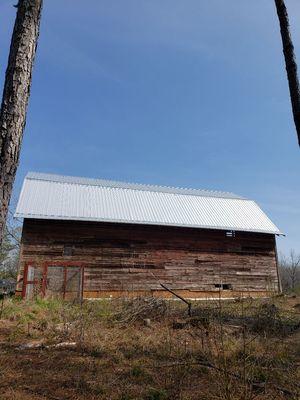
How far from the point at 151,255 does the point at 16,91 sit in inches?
696

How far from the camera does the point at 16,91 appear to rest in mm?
4719

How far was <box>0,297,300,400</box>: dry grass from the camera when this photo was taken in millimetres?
4977

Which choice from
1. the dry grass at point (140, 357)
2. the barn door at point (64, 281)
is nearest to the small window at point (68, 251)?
the barn door at point (64, 281)

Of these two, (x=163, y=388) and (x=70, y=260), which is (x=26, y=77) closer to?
(x=163, y=388)

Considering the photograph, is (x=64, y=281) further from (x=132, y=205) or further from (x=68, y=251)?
(x=132, y=205)

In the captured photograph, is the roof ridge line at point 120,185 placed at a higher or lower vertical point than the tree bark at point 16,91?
higher

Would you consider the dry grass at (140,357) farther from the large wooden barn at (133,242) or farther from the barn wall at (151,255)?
the barn wall at (151,255)

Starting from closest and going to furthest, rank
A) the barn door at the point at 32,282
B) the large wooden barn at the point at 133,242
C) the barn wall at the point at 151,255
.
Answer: the barn door at the point at 32,282 → the large wooden barn at the point at 133,242 → the barn wall at the point at 151,255

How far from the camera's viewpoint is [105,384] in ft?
18.0

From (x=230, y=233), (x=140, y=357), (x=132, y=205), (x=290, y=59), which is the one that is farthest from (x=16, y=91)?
(x=230, y=233)

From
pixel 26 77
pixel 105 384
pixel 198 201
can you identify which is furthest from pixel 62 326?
pixel 198 201

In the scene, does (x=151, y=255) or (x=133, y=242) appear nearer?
(x=133, y=242)

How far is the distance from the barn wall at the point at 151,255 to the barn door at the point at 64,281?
88 cm

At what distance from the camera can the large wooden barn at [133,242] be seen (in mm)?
19672
